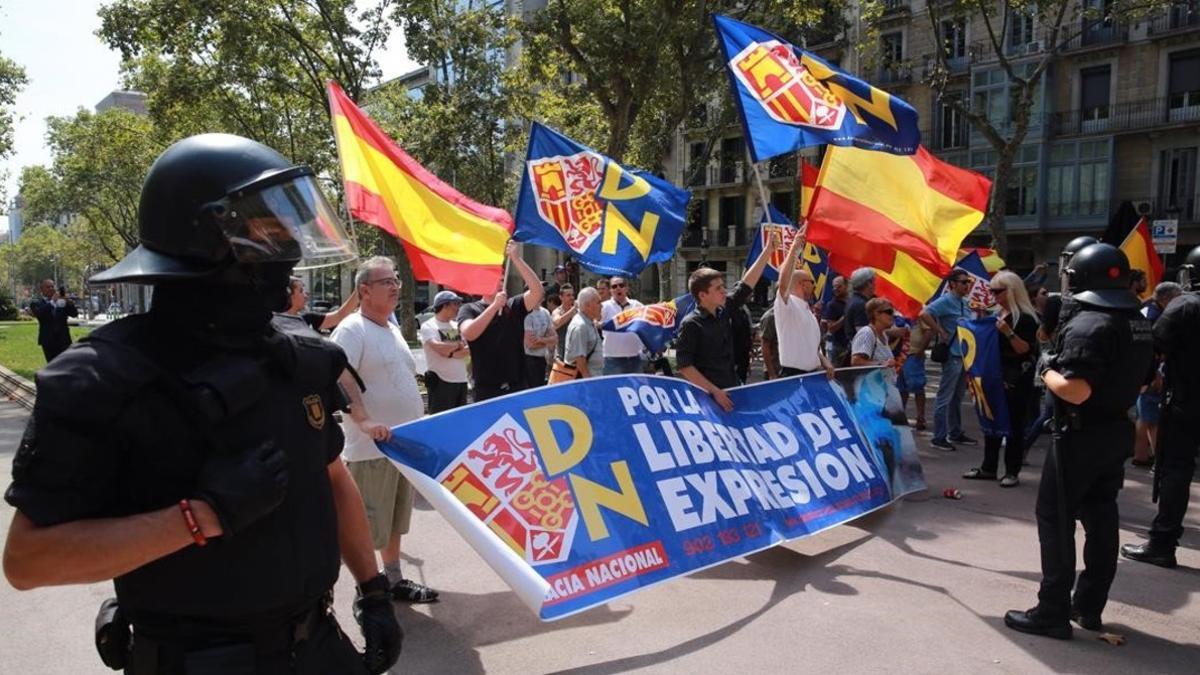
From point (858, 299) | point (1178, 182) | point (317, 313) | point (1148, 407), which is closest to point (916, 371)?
point (858, 299)

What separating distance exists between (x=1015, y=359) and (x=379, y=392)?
19.5 ft

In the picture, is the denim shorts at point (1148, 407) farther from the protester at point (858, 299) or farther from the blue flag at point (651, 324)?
the blue flag at point (651, 324)

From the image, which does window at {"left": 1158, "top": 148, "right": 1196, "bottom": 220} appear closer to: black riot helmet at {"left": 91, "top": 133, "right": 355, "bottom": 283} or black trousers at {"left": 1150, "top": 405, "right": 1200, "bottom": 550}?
black trousers at {"left": 1150, "top": 405, "right": 1200, "bottom": 550}

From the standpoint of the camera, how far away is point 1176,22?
29328mm

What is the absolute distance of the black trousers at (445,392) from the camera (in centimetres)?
673

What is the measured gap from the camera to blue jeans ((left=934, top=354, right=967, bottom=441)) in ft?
29.9

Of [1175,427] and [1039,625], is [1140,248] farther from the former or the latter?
[1039,625]

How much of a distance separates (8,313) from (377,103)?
4367 centimetres

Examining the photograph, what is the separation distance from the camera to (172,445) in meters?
1.60

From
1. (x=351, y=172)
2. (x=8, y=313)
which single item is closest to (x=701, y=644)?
(x=351, y=172)

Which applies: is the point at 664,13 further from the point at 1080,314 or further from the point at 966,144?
the point at 966,144

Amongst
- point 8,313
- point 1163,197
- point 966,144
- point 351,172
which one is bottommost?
point 8,313

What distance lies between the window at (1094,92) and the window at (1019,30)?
2.52m

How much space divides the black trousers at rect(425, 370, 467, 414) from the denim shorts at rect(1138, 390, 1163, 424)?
22.0 ft
